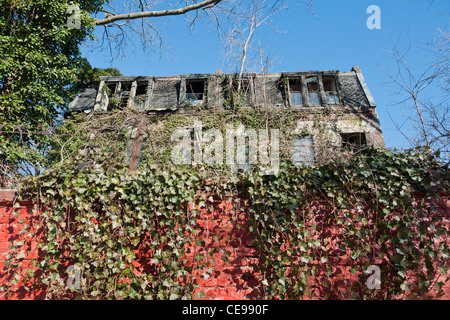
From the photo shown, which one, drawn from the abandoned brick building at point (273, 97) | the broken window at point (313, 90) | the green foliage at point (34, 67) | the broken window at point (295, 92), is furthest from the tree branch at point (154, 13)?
the broken window at point (313, 90)

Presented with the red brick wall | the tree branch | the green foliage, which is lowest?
the red brick wall

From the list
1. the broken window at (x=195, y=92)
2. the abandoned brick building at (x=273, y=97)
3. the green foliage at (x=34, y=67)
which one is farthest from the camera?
the broken window at (x=195, y=92)

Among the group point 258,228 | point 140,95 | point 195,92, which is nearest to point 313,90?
point 195,92

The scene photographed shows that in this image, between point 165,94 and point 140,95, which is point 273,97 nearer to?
point 165,94

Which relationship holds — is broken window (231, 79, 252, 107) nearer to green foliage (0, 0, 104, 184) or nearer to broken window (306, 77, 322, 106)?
broken window (306, 77, 322, 106)

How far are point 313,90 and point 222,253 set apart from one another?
35.7ft

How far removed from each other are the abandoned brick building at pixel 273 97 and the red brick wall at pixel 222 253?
8203 millimetres

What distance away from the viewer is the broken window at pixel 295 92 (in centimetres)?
1188

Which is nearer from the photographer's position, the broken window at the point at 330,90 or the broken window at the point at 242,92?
the broken window at the point at 242,92

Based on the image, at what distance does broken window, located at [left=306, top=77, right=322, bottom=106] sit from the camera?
38.9 ft

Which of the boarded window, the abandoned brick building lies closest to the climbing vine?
the abandoned brick building

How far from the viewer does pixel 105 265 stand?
2.92 meters

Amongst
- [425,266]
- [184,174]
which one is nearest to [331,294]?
[425,266]

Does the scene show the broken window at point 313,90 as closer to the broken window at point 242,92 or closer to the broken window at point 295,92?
the broken window at point 295,92
